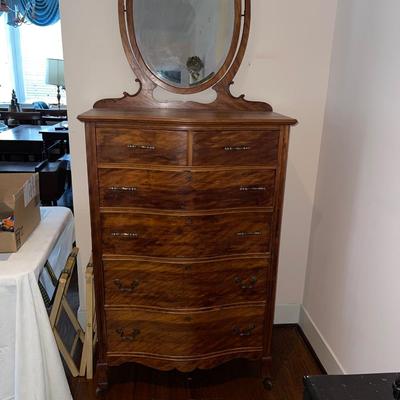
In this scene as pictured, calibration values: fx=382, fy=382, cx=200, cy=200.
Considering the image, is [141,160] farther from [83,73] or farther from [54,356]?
[54,356]

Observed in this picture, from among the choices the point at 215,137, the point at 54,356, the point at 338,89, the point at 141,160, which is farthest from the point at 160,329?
the point at 338,89

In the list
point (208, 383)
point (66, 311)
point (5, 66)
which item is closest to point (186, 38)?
point (66, 311)

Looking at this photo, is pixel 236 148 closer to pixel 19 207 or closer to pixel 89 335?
pixel 19 207

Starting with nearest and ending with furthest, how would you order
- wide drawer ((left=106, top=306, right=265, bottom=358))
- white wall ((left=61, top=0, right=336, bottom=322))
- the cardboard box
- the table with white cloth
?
the table with white cloth
the cardboard box
wide drawer ((left=106, top=306, right=265, bottom=358))
white wall ((left=61, top=0, right=336, bottom=322))

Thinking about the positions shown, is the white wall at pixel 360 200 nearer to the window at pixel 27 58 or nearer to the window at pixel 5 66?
the window at pixel 27 58

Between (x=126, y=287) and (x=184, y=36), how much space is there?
3.89 feet

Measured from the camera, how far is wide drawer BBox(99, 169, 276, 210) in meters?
1.51

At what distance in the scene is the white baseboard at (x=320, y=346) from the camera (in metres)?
1.85

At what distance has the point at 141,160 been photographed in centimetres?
150

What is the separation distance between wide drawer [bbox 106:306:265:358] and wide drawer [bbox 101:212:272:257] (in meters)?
0.29

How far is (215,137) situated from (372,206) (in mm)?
692

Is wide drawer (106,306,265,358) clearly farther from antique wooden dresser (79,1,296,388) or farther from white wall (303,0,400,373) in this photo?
white wall (303,0,400,373)

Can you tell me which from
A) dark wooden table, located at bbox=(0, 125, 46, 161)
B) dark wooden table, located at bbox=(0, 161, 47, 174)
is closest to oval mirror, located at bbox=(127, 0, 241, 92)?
dark wooden table, located at bbox=(0, 161, 47, 174)

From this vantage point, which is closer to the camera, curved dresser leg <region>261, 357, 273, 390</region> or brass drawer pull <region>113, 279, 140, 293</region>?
brass drawer pull <region>113, 279, 140, 293</region>
